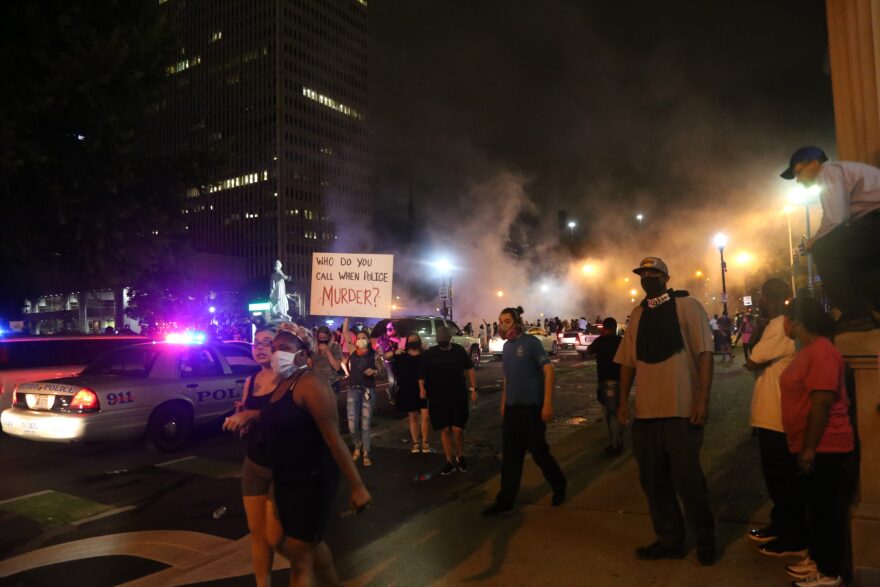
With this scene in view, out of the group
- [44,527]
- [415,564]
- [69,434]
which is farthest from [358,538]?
[69,434]

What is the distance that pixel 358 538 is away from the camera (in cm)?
447

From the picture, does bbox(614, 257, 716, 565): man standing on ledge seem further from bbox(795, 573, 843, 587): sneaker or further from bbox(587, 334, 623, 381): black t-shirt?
bbox(587, 334, 623, 381): black t-shirt

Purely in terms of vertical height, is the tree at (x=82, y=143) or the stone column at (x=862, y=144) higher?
the tree at (x=82, y=143)

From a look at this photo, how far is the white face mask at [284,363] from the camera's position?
3.08m

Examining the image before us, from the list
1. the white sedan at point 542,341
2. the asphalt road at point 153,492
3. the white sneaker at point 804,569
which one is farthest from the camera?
the white sedan at point 542,341

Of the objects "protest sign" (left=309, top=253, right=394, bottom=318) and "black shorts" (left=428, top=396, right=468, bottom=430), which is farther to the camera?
"protest sign" (left=309, top=253, right=394, bottom=318)

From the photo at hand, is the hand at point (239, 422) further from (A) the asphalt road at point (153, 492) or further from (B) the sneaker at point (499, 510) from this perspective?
(B) the sneaker at point (499, 510)

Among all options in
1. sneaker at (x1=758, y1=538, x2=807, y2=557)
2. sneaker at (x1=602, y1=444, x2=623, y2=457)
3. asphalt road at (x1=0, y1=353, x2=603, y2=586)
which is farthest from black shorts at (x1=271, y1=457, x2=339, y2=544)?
sneaker at (x1=602, y1=444, x2=623, y2=457)

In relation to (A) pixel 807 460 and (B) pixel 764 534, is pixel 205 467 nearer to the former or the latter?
(B) pixel 764 534

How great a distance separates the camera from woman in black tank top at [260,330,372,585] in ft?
9.12

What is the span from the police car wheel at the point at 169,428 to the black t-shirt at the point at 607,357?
542cm

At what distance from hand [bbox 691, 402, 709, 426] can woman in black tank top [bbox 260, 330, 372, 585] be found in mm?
1954

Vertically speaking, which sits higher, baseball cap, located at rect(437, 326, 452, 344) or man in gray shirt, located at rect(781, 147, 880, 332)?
man in gray shirt, located at rect(781, 147, 880, 332)

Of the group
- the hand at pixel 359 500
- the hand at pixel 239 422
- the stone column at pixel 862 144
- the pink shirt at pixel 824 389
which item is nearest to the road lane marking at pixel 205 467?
the hand at pixel 239 422
